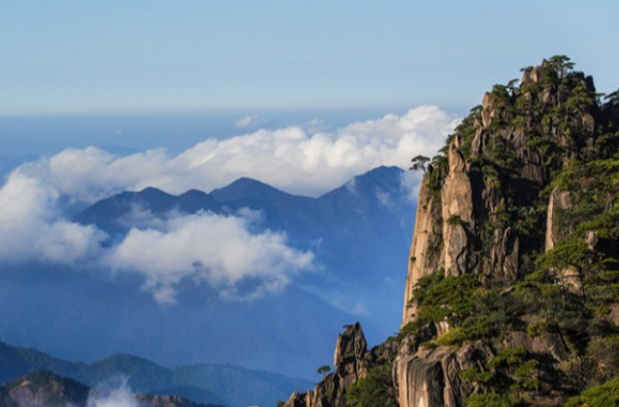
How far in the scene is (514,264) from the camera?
92750 millimetres

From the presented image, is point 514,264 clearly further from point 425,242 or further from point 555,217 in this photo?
point 425,242

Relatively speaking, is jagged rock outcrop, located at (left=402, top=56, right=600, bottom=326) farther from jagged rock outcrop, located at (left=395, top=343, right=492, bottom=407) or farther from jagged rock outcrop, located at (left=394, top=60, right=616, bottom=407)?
jagged rock outcrop, located at (left=395, top=343, right=492, bottom=407)

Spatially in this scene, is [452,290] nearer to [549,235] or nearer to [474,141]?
[549,235]

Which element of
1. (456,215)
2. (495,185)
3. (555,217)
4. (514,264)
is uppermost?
(495,185)

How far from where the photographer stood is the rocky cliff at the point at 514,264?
239 ft

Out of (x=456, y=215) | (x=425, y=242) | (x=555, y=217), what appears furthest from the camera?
(x=425, y=242)

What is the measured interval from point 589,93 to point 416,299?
35665mm

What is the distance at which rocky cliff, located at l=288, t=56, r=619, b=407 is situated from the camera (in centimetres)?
7275

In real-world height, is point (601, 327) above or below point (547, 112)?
below

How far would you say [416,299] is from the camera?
97000 mm

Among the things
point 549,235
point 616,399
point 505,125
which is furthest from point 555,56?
point 616,399

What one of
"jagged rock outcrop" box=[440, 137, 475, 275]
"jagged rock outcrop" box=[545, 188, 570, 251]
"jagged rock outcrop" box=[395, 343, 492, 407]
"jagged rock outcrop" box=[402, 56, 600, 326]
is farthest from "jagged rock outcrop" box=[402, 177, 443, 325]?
"jagged rock outcrop" box=[395, 343, 492, 407]

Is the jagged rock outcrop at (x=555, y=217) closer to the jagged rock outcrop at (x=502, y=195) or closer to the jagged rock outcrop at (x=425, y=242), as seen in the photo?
the jagged rock outcrop at (x=502, y=195)

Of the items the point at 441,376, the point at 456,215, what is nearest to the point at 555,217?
the point at 456,215
